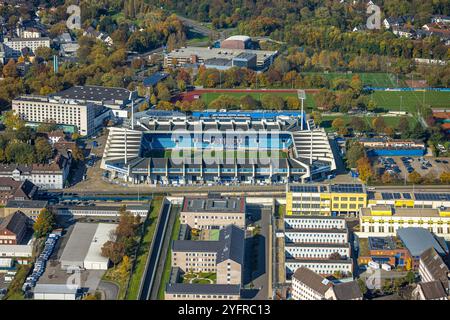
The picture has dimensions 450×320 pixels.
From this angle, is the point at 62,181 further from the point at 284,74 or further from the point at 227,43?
the point at 227,43

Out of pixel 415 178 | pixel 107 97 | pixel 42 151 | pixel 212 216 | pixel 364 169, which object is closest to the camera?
pixel 212 216

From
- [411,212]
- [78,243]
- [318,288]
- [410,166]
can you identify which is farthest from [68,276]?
[410,166]

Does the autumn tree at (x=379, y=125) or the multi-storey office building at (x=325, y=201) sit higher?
the multi-storey office building at (x=325, y=201)

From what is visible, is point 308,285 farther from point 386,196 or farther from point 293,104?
point 293,104

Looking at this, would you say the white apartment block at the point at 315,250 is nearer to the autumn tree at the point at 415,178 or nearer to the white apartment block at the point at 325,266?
the white apartment block at the point at 325,266

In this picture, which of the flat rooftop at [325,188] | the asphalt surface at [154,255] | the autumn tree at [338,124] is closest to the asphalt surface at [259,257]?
the flat rooftop at [325,188]

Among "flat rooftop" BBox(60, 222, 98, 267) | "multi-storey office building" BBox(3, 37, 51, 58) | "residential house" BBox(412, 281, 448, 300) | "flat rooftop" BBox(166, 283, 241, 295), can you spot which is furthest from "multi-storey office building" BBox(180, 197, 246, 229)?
"multi-storey office building" BBox(3, 37, 51, 58)
